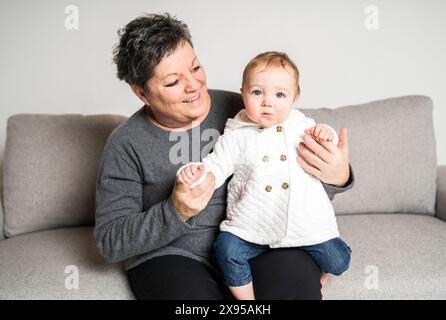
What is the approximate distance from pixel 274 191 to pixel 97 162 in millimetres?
983

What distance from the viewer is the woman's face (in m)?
1.52

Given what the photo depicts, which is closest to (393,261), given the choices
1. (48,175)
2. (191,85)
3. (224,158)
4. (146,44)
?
(224,158)

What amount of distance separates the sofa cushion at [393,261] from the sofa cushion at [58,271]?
0.75 metres

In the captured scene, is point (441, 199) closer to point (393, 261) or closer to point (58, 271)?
point (393, 261)

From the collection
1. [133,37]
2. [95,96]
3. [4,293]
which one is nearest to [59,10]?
[95,96]

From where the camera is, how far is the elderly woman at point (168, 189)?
1.44 m

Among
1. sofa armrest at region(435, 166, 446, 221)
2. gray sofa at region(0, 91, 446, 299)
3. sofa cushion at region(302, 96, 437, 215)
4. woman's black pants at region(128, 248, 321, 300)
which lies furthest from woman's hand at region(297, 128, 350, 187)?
sofa armrest at region(435, 166, 446, 221)

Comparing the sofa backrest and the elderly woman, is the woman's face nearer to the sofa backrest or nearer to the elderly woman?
the elderly woman

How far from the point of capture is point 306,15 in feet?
8.70

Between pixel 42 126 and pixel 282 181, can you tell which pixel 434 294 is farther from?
pixel 42 126

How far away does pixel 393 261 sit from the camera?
1.75 m

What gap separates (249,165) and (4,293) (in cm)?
94

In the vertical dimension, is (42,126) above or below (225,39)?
below

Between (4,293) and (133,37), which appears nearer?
(133,37)
